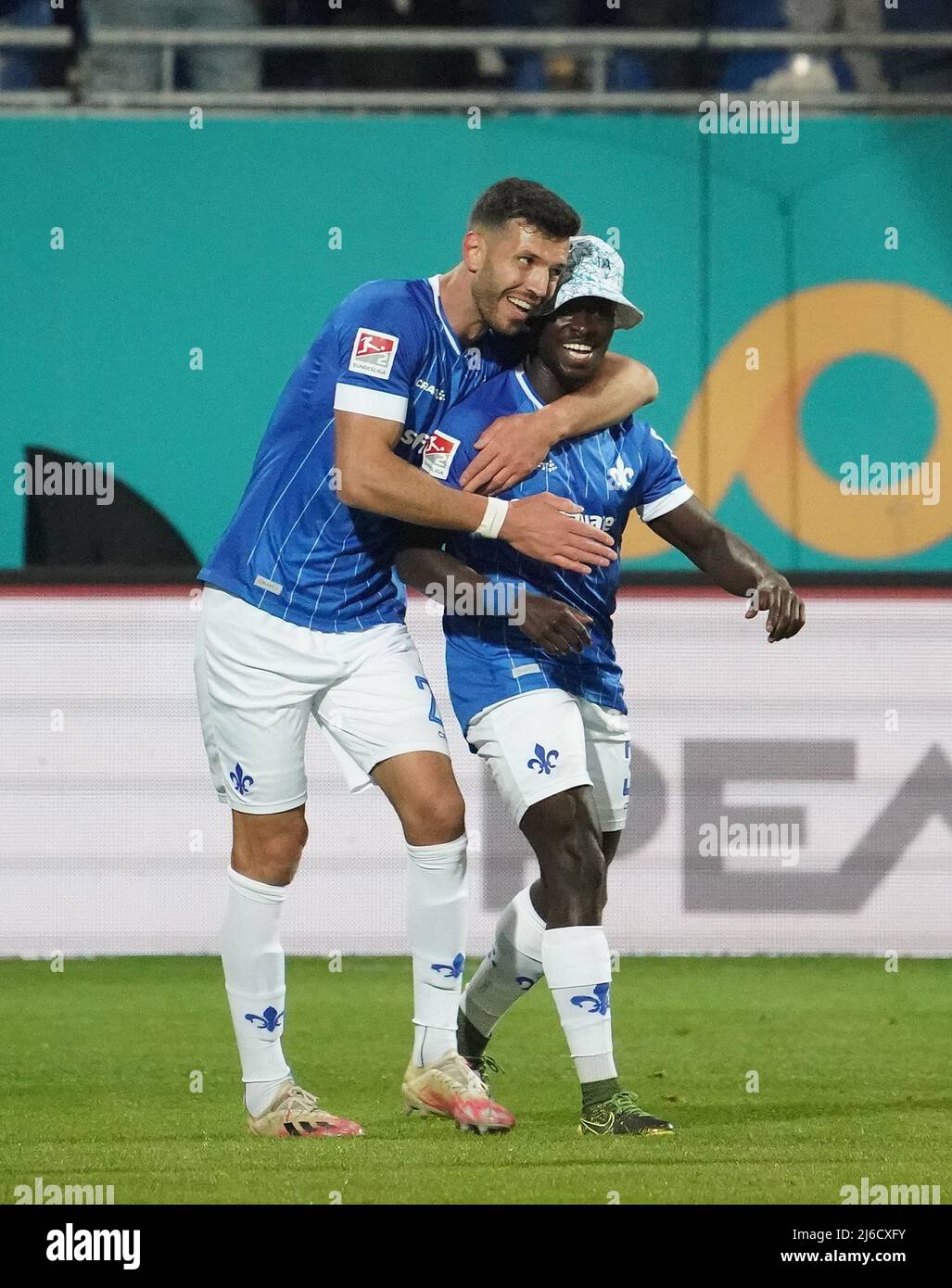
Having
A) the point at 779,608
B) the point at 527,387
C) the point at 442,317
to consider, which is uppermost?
the point at 442,317

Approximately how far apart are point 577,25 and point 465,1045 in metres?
7.43

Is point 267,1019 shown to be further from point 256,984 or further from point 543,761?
point 543,761

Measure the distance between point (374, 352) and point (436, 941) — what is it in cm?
138

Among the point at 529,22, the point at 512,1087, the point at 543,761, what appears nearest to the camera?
the point at 543,761

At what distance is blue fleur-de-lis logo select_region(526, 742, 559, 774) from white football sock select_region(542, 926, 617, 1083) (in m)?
0.36

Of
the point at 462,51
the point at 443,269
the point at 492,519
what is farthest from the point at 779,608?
the point at 462,51

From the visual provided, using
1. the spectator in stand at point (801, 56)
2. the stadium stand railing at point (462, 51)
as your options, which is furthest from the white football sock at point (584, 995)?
the spectator in stand at point (801, 56)

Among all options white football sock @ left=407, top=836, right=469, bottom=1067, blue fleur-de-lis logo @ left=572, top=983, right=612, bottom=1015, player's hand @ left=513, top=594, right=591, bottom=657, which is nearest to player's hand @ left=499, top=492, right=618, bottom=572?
player's hand @ left=513, top=594, right=591, bottom=657

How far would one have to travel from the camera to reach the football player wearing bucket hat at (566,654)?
4684mm

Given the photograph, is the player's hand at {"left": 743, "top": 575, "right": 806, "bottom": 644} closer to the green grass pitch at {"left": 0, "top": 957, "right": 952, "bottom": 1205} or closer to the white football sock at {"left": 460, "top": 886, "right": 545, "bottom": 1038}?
the white football sock at {"left": 460, "top": 886, "right": 545, "bottom": 1038}

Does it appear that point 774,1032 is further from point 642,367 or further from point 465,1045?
point 642,367

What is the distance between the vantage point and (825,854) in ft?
27.2

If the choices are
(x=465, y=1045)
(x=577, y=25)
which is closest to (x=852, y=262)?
(x=577, y=25)

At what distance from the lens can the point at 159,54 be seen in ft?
36.8
